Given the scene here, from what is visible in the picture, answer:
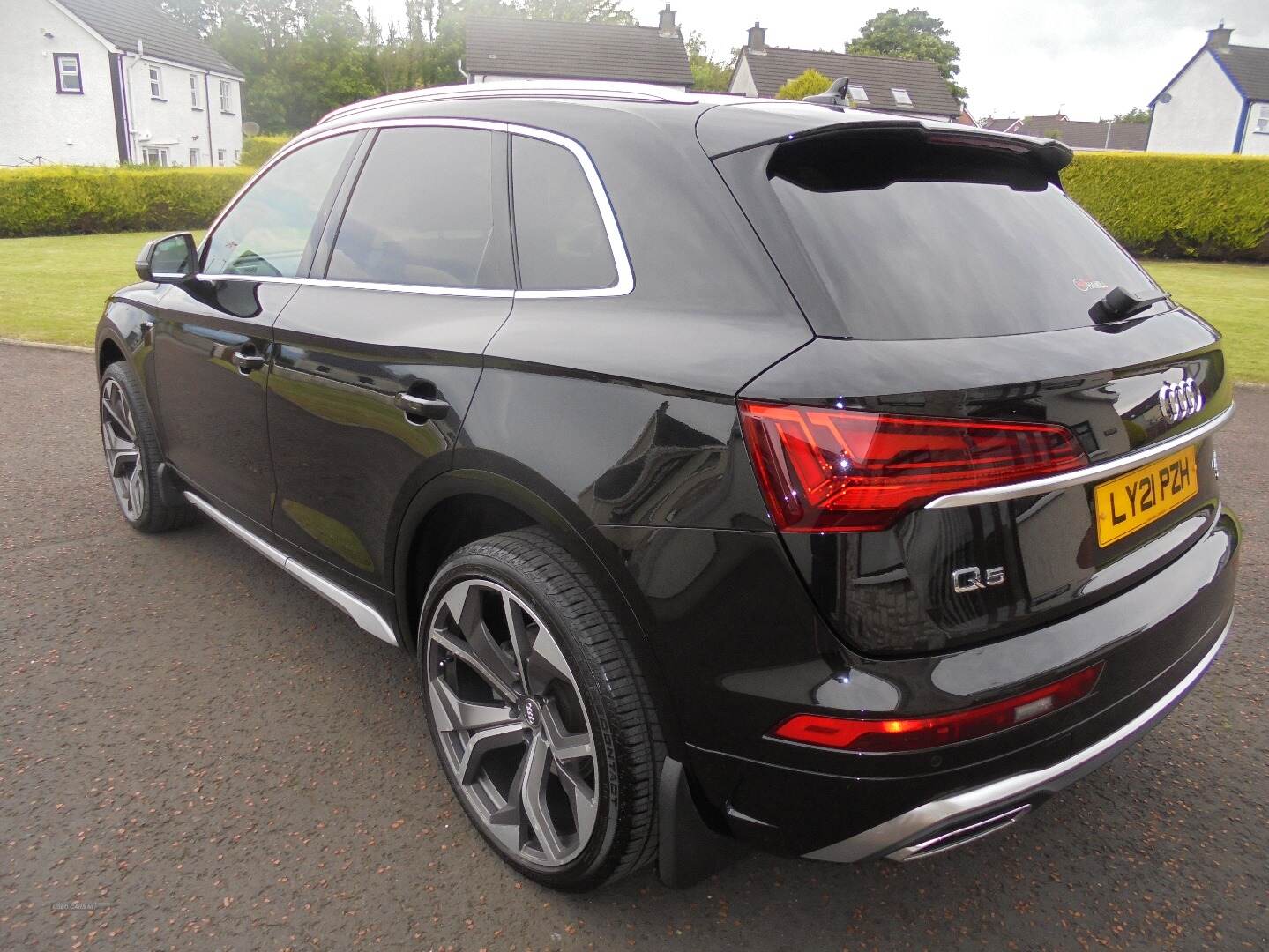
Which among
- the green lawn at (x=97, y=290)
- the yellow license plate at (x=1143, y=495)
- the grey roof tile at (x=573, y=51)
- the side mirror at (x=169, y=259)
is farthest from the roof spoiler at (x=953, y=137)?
the grey roof tile at (x=573, y=51)

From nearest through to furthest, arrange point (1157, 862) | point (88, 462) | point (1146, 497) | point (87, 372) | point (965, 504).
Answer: point (965, 504), point (1146, 497), point (1157, 862), point (88, 462), point (87, 372)

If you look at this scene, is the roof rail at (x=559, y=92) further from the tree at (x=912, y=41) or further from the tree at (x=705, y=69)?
the tree at (x=912, y=41)

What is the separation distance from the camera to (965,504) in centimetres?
164

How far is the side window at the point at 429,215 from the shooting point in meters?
2.48

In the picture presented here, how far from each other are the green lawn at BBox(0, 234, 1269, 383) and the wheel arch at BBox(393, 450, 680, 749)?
8.12 m

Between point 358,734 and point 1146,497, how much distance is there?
220 cm

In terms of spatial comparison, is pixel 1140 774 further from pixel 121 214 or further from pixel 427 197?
pixel 121 214

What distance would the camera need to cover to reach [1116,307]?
211 cm

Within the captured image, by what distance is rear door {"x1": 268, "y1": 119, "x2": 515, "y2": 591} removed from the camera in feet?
7.75

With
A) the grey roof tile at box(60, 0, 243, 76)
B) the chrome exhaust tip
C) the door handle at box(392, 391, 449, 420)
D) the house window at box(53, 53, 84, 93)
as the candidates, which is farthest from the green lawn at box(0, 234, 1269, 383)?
the grey roof tile at box(60, 0, 243, 76)

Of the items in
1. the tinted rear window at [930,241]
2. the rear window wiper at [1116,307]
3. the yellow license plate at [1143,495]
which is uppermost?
the tinted rear window at [930,241]

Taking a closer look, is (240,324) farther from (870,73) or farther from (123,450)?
(870,73)

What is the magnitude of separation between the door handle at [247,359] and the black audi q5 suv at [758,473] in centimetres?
33

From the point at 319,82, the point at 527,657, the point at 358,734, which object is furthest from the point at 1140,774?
the point at 319,82
